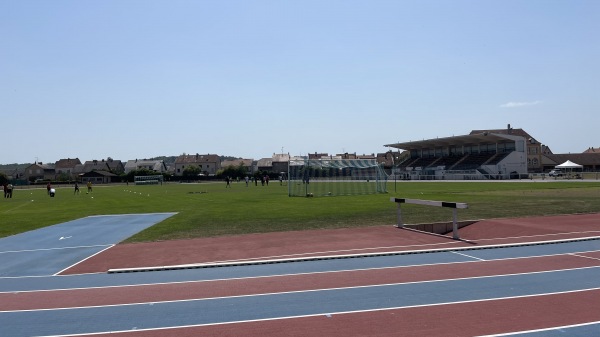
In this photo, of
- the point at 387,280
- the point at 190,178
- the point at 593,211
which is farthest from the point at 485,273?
the point at 190,178

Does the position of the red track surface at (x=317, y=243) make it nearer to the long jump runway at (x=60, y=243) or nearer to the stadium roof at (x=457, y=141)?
the long jump runway at (x=60, y=243)

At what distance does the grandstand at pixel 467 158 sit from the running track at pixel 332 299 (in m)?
66.9

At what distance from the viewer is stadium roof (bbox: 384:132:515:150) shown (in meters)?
79.2

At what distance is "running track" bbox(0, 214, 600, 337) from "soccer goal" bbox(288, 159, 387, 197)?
28.4m

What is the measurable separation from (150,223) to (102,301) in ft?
39.7

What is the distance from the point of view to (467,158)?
281 feet

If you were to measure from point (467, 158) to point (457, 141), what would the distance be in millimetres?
4222

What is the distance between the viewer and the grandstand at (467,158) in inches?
2985

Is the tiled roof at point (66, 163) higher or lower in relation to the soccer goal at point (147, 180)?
higher

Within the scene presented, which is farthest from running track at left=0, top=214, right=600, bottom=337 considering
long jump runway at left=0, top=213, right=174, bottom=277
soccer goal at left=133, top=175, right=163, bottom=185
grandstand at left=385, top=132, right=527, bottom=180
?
soccer goal at left=133, top=175, right=163, bottom=185

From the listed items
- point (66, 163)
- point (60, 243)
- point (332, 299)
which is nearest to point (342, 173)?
point (60, 243)

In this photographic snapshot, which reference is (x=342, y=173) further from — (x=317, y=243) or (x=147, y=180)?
(x=147, y=180)

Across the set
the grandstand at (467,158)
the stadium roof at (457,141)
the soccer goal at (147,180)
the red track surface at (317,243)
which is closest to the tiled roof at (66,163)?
the soccer goal at (147,180)

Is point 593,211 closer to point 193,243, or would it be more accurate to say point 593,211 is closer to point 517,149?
point 193,243
